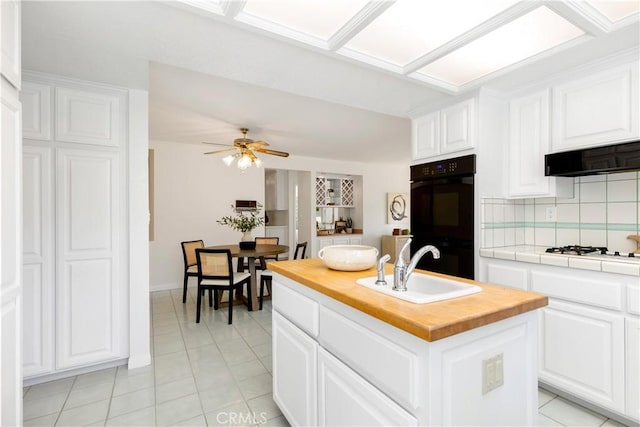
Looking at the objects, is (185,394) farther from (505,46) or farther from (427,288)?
(505,46)

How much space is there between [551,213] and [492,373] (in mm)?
2084

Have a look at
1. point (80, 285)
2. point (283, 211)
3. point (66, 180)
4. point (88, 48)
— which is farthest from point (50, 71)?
point (283, 211)

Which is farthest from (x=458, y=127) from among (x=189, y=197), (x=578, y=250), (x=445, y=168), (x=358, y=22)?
(x=189, y=197)

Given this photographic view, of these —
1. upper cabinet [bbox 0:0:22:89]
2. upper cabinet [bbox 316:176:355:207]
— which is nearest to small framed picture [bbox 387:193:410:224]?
upper cabinet [bbox 316:176:355:207]

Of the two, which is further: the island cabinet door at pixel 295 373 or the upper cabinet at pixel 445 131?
the upper cabinet at pixel 445 131

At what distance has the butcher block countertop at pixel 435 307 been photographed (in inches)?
34.6

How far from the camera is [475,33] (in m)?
1.70

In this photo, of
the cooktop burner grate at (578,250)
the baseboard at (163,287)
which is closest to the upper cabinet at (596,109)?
the cooktop burner grate at (578,250)

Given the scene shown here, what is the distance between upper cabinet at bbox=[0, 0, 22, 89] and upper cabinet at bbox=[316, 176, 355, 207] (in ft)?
17.5

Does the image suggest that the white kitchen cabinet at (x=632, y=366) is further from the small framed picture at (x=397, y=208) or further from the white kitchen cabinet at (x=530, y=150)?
the small framed picture at (x=397, y=208)

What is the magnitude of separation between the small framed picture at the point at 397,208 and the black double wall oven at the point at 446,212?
4.20 m

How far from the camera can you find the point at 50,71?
210cm

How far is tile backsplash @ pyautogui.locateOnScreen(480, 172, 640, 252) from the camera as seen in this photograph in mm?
2139

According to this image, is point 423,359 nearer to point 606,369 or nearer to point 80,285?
point 606,369
